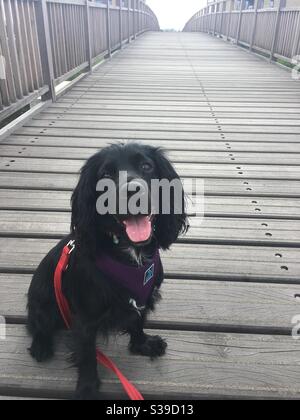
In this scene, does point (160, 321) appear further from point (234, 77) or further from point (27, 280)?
point (234, 77)

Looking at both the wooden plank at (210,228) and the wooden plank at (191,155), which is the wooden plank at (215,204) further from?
the wooden plank at (191,155)

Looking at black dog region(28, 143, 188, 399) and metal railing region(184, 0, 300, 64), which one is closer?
black dog region(28, 143, 188, 399)

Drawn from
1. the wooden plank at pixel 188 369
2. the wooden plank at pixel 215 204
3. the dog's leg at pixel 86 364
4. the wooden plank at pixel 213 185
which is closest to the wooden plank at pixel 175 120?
the wooden plank at pixel 213 185

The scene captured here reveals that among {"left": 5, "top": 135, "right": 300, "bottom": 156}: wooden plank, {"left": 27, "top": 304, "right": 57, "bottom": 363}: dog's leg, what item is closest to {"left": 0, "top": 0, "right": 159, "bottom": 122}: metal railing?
{"left": 5, "top": 135, "right": 300, "bottom": 156}: wooden plank

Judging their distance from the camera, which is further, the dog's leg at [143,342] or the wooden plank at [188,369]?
the dog's leg at [143,342]

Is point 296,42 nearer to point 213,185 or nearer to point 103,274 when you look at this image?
point 213,185

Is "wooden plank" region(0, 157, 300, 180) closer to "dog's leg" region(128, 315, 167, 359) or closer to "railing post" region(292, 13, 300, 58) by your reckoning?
"dog's leg" region(128, 315, 167, 359)

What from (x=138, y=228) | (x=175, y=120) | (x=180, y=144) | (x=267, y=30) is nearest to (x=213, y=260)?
(x=138, y=228)

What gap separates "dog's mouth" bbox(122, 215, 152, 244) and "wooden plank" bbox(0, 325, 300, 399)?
0.56m

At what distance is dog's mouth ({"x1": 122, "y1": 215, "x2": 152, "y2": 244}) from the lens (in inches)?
51.4

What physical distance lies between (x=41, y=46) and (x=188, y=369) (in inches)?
169

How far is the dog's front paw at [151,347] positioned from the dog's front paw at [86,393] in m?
0.24

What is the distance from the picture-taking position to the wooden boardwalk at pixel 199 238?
1449mm

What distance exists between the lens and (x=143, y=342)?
60.2 inches
